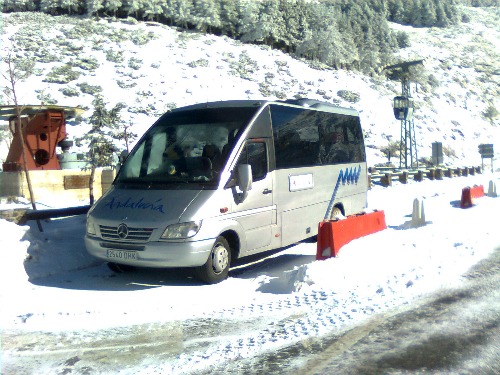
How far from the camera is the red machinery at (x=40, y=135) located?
73.6 ft

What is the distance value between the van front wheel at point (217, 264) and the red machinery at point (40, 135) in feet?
51.5

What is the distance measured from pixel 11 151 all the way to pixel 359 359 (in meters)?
20.9

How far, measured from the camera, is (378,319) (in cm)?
609

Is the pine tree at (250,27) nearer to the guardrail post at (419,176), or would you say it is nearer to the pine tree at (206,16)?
the pine tree at (206,16)

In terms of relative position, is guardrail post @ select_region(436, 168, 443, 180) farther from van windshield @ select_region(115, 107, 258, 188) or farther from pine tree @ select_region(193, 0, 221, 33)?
pine tree @ select_region(193, 0, 221, 33)

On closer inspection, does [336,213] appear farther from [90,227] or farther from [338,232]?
[90,227]

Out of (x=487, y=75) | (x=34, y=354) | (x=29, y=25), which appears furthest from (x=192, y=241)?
(x=487, y=75)

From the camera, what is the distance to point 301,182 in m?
10.3

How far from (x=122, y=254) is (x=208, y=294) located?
1363 millimetres

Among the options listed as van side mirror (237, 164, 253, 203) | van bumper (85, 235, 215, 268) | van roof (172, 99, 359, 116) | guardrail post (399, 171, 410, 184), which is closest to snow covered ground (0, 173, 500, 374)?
van bumper (85, 235, 215, 268)

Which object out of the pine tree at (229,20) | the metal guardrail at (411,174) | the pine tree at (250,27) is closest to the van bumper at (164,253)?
the metal guardrail at (411,174)

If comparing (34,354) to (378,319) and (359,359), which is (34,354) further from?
(378,319)

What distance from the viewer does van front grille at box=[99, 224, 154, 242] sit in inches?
316

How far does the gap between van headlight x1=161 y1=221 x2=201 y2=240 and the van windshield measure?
30.5 inches
